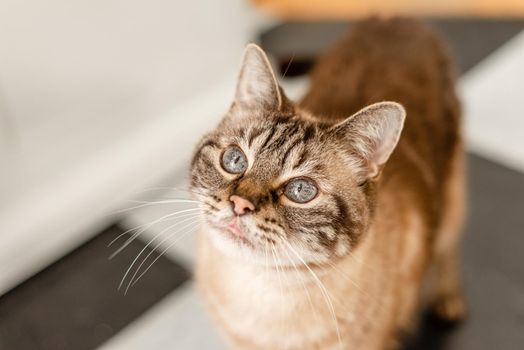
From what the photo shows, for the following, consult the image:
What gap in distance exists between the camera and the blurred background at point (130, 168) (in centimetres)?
189

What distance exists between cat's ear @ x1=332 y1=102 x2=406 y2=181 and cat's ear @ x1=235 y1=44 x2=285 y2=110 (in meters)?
0.15

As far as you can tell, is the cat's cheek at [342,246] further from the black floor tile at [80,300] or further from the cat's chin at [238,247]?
the black floor tile at [80,300]

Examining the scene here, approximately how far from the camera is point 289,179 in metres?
A: 1.19

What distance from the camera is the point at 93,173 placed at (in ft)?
7.35

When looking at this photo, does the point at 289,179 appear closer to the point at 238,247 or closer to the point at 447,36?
the point at 238,247

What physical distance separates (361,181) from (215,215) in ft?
0.93

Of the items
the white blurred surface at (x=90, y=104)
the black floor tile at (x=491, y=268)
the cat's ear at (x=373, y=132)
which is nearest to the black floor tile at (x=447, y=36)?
the white blurred surface at (x=90, y=104)

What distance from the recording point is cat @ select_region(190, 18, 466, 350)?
1.17 meters

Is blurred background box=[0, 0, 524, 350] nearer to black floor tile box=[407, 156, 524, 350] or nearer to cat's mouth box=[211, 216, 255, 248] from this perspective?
black floor tile box=[407, 156, 524, 350]

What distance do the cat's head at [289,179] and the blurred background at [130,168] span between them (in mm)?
620

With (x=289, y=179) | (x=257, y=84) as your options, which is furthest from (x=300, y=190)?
(x=257, y=84)

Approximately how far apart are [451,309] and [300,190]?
0.93 metres

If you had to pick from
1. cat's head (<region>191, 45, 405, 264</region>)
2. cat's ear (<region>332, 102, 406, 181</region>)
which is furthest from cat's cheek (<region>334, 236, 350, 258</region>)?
cat's ear (<region>332, 102, 406, 181</region>)

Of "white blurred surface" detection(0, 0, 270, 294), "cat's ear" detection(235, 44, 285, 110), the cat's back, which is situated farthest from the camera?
"white blurred surface" detection(0, 0, 270, 294)
